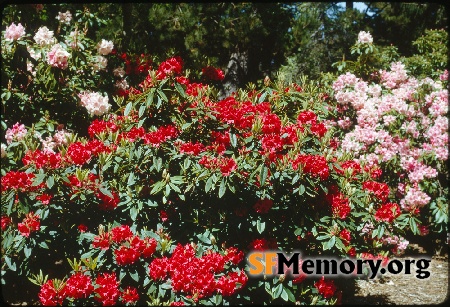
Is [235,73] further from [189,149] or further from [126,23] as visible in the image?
[189,149]

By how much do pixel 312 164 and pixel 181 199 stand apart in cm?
87

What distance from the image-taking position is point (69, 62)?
345cm

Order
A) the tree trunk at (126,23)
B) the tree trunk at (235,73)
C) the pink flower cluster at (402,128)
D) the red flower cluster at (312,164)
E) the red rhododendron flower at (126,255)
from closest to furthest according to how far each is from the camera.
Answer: the red rhododendron flower at (126,255) < the red flower cluster at (312,164) < the pink flower cluster at (402,128) < the tree trunk at (126,23) < the tree trunk at (235,73)

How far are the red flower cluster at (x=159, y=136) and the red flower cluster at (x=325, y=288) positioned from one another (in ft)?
4.53

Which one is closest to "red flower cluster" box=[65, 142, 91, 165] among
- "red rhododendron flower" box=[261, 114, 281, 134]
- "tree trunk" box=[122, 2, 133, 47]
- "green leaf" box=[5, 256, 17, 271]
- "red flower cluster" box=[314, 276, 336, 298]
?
"green leaf" box=[5, 256, 17, 271]

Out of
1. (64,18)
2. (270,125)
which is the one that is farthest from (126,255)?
(64,18)

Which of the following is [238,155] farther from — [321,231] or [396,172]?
[396,172]

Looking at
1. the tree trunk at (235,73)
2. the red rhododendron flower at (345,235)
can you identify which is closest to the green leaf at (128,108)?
the red rhododendron flower at (345,235)

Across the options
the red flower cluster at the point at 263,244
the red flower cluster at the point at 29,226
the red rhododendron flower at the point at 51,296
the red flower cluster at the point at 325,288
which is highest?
the red flower cluster at the point at 29,226

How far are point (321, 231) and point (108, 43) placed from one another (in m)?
2.42

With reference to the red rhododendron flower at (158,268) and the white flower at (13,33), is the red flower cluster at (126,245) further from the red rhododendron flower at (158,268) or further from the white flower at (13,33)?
the white flower at (13,33)

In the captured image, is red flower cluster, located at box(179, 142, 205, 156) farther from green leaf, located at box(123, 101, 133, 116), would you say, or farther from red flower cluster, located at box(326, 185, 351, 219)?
red flower cluster, located at box(326, 185, 351, 219)

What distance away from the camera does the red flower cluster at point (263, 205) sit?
8.41 feet

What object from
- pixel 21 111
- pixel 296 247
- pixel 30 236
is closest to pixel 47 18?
pixel 21 111
